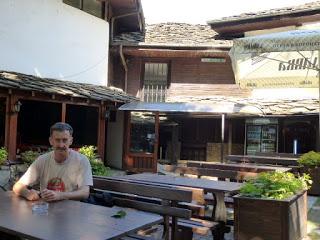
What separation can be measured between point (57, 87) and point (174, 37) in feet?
25.2

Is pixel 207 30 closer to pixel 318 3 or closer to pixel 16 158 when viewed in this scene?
pixel 318 3

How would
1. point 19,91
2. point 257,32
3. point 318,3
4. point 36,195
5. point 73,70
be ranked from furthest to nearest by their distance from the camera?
point 257,32
point 318,3
point 73,70
point 19,91
point 36,195

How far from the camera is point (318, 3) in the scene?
54.3 feet

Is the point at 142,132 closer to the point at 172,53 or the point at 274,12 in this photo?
the point at 172,53

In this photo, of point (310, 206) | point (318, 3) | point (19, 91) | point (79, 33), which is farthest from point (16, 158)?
point (318, 3)

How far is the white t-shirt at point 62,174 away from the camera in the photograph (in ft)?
14.9

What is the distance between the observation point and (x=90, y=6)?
16.4 m

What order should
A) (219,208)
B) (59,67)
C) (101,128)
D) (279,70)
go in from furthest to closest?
(101,128) → (59,67) → (279,70) → (219,208)

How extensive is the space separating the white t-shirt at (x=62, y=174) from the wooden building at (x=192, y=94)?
11.3 metres

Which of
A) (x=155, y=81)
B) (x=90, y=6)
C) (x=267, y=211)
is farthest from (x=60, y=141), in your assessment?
(x=155, y=81)

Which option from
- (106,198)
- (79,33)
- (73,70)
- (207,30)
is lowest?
(106,198)

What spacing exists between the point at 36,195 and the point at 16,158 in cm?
825

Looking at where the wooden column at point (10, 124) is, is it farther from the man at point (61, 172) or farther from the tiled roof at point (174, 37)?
the man at point (61, 172)

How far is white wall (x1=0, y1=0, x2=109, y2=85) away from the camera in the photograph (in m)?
13.1
